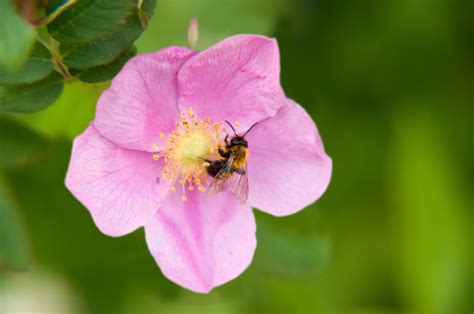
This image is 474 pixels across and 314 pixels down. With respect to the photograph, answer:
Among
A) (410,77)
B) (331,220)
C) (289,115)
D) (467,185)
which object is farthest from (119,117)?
(467,185)

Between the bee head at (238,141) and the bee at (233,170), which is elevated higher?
the bee head at (238,141)

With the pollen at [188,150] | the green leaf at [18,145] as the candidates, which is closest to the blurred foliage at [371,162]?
the green leaf at [18,145]

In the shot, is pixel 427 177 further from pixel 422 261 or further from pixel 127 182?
pixel 127 182

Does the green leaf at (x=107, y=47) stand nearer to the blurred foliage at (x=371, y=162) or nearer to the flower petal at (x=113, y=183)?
the flower petal at (x=113, y=183)

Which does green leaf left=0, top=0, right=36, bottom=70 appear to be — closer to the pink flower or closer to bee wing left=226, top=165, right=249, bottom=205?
the pink flower

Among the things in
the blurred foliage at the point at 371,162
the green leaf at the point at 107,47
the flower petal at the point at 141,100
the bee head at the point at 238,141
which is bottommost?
the blurred foliage at the point at 371,162

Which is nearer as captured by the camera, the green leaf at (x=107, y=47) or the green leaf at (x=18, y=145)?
the green leaf at (x=107, y=47)

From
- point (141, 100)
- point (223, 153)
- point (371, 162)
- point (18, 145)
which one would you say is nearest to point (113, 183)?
point (141, 100)
